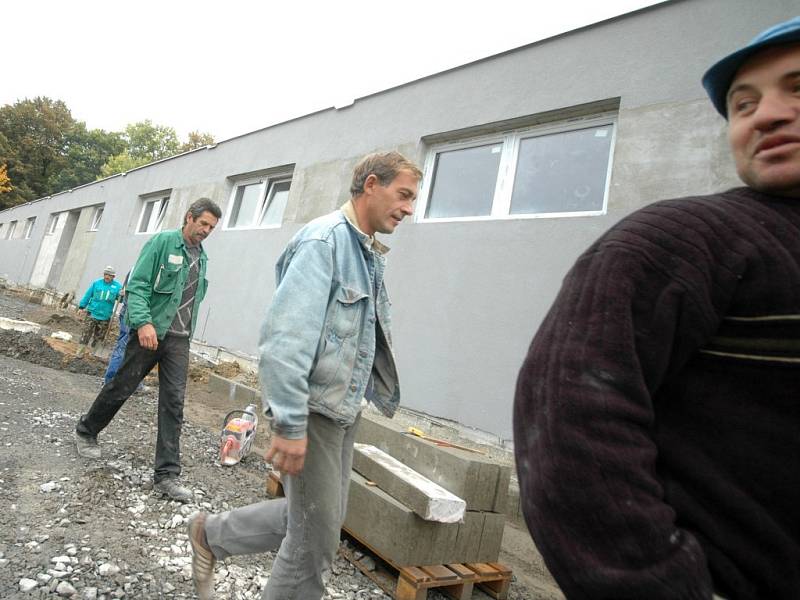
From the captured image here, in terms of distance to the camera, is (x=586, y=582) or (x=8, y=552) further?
(x=8, y=552)

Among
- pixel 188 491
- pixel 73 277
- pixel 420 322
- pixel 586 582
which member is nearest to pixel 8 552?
pixel 188 491

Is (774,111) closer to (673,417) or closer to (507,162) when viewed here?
(673,417)

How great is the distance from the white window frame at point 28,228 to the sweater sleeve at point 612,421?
28701 millimetres

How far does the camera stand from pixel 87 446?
4.10 metres

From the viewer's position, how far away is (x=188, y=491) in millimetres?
3729

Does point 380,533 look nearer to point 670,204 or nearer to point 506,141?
point 670,204

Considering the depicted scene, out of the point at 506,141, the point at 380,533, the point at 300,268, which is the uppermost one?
the point at 506,141

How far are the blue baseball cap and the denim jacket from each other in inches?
55.5

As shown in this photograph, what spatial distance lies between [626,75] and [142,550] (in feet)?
17.9

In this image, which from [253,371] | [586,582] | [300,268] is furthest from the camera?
[253,371]

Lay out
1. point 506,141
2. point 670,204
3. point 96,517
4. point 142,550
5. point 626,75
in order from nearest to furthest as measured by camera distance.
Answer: point 670,204, point 142,550, point 96,517, point 626,75, point 506,141

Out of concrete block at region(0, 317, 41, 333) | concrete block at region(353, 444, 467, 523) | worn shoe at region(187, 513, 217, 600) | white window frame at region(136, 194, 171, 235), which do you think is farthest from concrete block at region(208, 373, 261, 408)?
white window frame at region(136, 194, 171, 235)

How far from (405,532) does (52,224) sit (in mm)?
24114

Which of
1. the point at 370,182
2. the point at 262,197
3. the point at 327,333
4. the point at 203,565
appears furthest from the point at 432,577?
the point at 262,197
